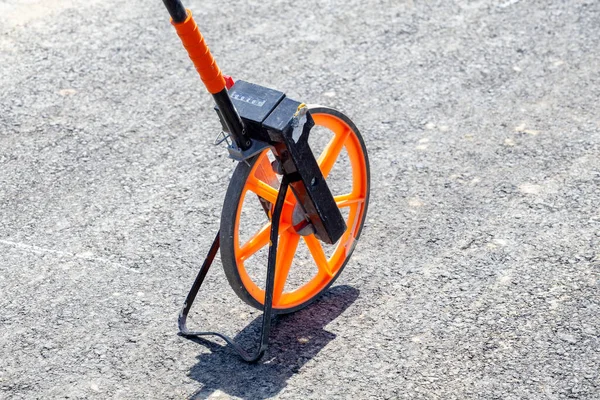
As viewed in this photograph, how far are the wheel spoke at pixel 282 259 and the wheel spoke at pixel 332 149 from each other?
36 cm

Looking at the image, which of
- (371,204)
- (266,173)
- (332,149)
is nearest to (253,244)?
(266,173)

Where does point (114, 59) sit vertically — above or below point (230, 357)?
above

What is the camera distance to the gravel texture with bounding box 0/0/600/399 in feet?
14.0

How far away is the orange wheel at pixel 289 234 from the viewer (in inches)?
160

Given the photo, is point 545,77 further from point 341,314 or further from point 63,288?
point 63,288

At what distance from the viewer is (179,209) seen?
17.7ft

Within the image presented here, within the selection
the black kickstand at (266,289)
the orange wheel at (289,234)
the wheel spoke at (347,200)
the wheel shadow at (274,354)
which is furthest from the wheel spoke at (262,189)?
the wheel shadow at (274,354)

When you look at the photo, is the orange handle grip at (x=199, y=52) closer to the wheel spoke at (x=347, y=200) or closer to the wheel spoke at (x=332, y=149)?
the wheel spoke at (x=332, y=149)

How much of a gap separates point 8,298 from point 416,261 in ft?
7.15

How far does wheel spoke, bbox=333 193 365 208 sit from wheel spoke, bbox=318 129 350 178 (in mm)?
185

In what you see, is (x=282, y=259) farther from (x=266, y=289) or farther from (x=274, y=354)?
(x=274, y=354)

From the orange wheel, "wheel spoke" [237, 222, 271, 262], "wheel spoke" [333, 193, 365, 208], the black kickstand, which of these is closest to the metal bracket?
the orange wheel

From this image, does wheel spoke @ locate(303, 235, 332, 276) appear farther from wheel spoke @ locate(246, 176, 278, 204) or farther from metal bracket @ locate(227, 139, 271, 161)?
metal bracket @ locate(227, 139, 271, 161)

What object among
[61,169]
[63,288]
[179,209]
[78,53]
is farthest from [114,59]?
[63,288]
